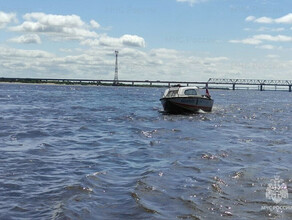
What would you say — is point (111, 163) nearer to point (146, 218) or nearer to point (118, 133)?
point (146, 218)

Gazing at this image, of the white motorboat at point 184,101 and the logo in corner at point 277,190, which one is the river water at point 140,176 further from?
the white motorboat at point 184,101

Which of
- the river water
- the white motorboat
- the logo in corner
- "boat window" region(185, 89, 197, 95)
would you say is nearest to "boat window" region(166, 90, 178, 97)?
the white motorboat

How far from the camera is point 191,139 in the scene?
20.6 m

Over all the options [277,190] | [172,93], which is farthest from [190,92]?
[277,190]

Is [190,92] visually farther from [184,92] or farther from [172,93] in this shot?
[172,93]

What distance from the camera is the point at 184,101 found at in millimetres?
36438

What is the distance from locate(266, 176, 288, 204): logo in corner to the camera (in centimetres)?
993

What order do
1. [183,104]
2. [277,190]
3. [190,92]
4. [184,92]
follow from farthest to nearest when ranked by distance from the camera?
1. [190,92]
2. [184,92]
3. [183,104]
4. [277,190]

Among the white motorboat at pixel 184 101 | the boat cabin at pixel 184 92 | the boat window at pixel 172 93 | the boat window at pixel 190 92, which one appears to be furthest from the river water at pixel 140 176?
the boat window at pixel 172 93

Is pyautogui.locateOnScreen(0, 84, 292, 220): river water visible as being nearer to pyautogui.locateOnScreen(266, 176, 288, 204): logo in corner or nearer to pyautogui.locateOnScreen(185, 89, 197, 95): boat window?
pyautogui.locateOnScreen(266, 176, 288, 204): logo in corner

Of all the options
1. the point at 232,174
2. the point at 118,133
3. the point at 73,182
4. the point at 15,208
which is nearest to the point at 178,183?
the point at 232,174

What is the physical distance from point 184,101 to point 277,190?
25.9m

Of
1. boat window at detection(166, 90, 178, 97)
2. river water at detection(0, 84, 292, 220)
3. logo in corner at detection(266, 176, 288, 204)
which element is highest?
boat window at detection(166, 90, 178, 97)

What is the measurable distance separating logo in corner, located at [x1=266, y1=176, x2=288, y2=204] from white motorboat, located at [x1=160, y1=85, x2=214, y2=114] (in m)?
24.5
